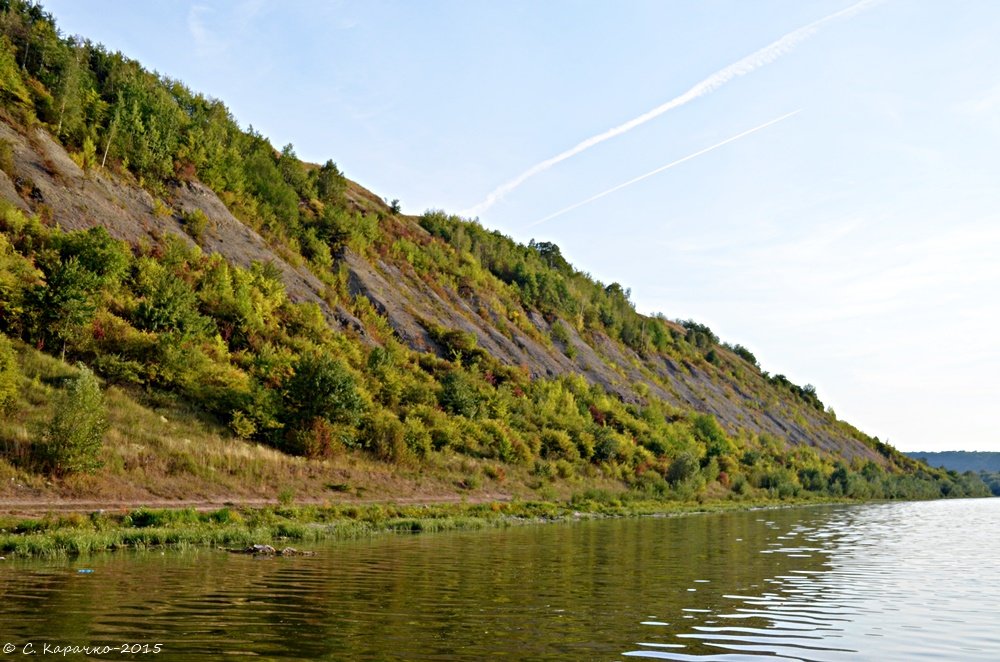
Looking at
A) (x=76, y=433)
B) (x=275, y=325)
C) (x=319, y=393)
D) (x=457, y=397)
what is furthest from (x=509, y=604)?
(x=457, y=397)

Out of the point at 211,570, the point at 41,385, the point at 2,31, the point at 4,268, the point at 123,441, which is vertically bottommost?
the point at 211,570

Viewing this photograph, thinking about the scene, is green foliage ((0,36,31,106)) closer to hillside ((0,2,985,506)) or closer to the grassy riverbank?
hillside ((0,2,985,506))

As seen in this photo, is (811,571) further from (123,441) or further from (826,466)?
(826,466)

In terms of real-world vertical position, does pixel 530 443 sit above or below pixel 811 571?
above

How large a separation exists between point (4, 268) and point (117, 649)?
34329 mm

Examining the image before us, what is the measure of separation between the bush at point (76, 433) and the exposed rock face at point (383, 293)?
20.6 metres

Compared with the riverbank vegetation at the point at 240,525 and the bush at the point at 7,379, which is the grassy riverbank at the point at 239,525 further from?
the bush at the point at 7,379

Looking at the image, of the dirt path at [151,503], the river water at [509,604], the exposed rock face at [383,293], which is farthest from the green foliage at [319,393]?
the exposed rock face at [383,293]

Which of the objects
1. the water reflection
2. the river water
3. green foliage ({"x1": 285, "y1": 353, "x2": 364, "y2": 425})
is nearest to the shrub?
green foliage ({"x1": 285, "y1": 353, "x2": 364, "y2": 425})

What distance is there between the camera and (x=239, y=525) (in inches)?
1088

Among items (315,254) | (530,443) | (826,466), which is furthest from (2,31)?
(826,466)

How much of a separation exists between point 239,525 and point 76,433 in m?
7.16

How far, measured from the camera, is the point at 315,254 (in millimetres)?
67625

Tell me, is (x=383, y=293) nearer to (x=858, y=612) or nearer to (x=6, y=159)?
(x=6, y=159)
